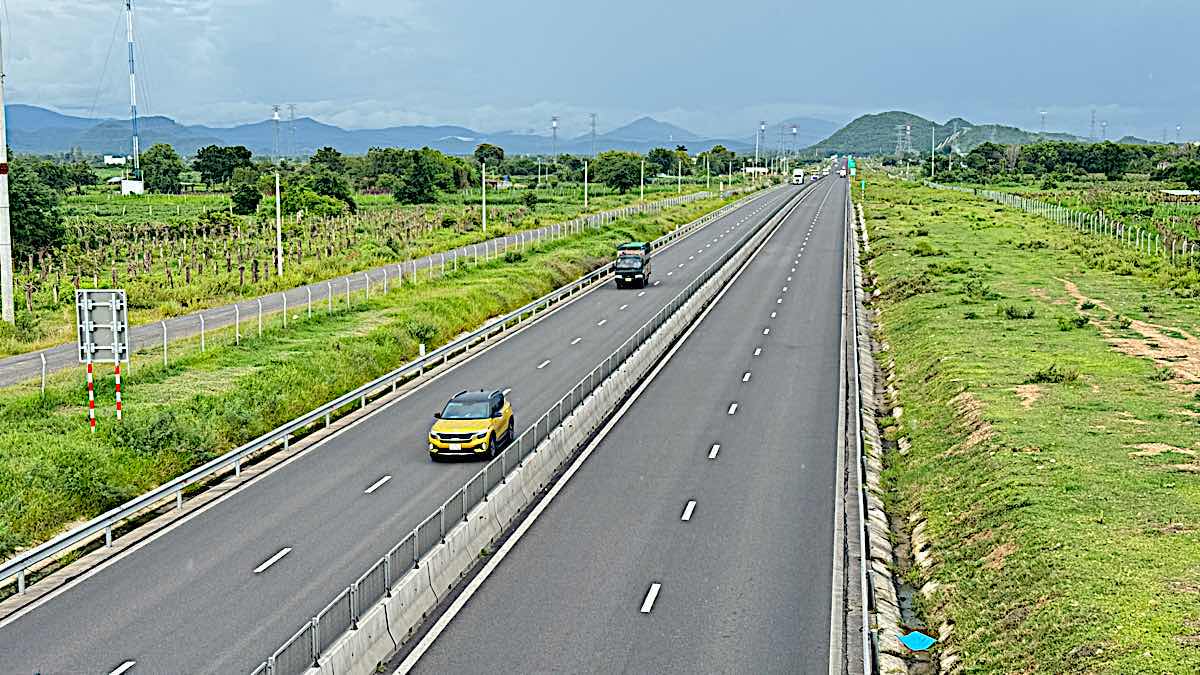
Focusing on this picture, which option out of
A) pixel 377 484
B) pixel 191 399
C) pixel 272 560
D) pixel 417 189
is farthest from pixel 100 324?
pixel 417 189

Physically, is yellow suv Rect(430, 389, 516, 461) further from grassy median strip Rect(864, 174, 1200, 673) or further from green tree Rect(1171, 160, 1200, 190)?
green tree Rect(1171, 160, 1200, 190)

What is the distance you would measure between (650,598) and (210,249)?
77.5 meters

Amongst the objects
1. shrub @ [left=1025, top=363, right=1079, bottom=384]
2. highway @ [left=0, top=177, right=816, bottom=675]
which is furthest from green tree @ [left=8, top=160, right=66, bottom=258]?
shrub @ [left=1025, top=363, right=1079, bottom=384]

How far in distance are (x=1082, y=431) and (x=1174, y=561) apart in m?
11.4

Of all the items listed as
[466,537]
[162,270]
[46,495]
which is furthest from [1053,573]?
[162,270]

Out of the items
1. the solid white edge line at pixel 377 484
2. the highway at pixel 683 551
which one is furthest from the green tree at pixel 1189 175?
the solid white edge line at pixel 377 484

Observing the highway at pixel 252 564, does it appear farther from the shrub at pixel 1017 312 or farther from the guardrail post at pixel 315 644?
the shrub at pixel 1017 312

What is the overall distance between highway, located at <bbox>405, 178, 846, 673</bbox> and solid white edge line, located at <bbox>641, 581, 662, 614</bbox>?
0.17 ft

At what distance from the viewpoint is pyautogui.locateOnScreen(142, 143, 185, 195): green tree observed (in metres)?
179

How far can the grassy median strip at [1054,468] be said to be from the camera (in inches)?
764

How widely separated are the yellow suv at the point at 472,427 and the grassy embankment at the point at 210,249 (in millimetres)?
22911

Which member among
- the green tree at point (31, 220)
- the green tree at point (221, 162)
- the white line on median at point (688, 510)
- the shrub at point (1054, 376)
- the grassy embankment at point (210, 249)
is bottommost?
the white line on median at point (688, 510)

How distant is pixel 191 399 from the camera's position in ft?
121

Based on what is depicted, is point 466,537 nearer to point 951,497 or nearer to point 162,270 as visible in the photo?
point 951,497
